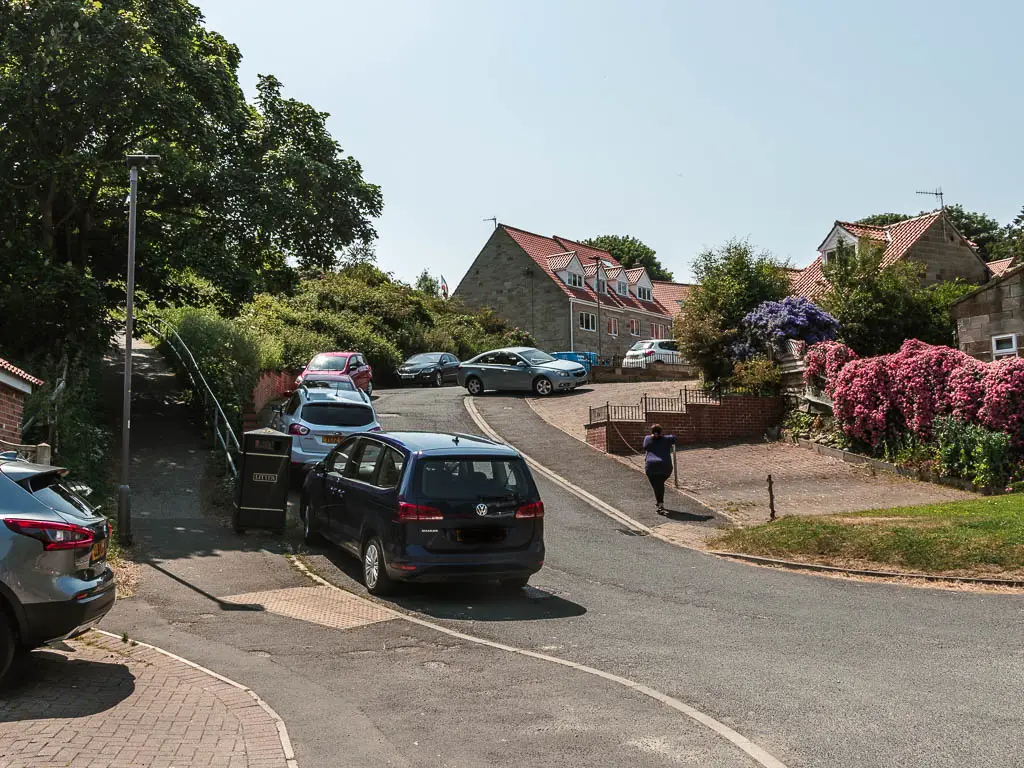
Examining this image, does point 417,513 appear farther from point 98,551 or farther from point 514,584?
point 98,551

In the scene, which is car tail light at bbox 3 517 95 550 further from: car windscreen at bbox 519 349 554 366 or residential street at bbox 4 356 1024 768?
car windscreen at bbox 519 349 554 366

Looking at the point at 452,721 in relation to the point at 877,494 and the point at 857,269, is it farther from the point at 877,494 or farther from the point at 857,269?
the point at 857,269

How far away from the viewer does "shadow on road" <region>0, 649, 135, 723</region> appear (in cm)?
567

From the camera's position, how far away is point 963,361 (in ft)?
62.5

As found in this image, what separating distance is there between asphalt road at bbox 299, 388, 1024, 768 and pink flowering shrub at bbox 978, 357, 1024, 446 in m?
8.31

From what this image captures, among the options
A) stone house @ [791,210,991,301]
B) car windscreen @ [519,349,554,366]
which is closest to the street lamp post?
car windscreen @ [519,349,554,366]

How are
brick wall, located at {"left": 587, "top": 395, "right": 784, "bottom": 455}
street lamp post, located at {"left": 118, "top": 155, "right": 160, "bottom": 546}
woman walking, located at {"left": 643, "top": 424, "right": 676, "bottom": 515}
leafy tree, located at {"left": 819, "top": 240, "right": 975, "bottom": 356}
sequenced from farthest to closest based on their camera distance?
leafy tree, located at {"left": 819, "top": 240, "right": 975, "bottom": 356} < brick wall, located at {"left": 587, "top": 395, "right": 784, "bottom": 455} < woman walking, located at {"left": 643, "top": 424, "right": 676, "bottom": 515} < street lamp post, located at {"left": 118, "top": 155, "right": 160, "bottom": 546}

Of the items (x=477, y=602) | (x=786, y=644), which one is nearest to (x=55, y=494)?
(x=477, y=602)

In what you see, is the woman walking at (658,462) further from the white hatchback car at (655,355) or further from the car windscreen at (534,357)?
the white hatchback car at (655,355)

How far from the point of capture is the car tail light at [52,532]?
20.3 feet

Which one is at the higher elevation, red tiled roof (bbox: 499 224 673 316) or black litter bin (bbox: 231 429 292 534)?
red tiled roof (bbox: 499 224 673 316)

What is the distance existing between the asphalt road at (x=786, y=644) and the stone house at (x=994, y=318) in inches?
547

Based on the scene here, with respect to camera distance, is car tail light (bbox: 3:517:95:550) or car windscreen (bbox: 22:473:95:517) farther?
car windscreen (bbox: 22:473:95:517)

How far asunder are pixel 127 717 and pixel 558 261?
179 ft
